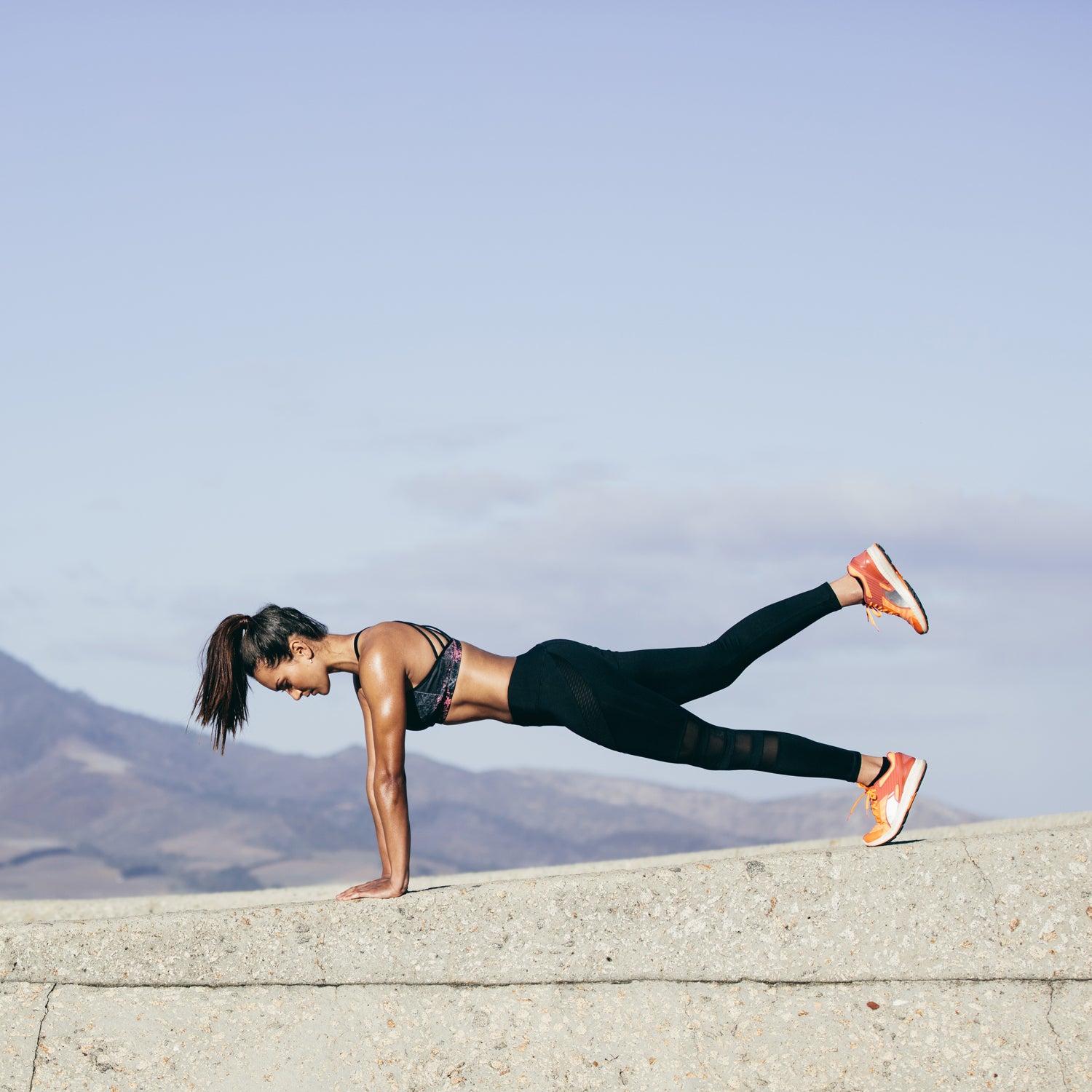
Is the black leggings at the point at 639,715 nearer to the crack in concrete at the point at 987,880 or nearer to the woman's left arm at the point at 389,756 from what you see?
the woman's left arm at the point at 389,756

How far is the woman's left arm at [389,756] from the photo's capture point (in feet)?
16.4

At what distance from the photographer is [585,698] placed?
209 inches

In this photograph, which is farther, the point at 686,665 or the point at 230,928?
the point at 686,665

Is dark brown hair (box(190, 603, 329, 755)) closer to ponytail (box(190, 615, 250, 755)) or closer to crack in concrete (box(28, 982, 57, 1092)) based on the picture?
ponytail (box(190, 615, 250, 755))

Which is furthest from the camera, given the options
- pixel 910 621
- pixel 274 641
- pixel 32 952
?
pixel 910 621

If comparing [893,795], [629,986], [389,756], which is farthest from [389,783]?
[893,795]

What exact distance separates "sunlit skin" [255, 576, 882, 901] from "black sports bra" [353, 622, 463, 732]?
0.02m

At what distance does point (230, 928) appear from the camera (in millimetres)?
4766

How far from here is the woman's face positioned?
17.6 feet

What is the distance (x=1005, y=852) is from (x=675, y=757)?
1.45 meters

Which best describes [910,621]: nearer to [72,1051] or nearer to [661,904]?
[661,904]

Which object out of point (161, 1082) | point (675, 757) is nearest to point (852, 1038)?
point (675, 757)

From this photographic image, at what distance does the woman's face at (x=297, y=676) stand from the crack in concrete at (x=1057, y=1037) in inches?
129

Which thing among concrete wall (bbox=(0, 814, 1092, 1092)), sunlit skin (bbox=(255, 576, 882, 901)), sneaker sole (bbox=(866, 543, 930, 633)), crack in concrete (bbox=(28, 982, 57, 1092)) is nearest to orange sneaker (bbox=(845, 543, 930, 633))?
sneaker sole (bbox=(866, 543, 930, 633))
